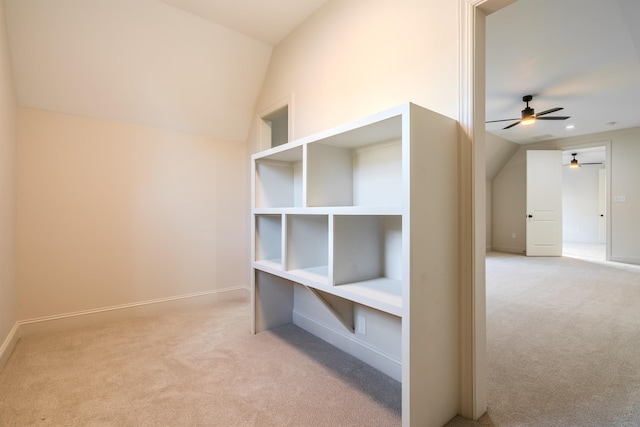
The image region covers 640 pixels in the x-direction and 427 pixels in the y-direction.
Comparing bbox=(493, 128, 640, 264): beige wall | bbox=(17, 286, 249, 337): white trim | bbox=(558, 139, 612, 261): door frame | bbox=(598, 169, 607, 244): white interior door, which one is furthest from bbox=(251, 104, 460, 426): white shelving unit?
bbox=(598, 169, 607, 244): white interior door

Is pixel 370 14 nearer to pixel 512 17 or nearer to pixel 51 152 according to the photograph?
pixel 512 17

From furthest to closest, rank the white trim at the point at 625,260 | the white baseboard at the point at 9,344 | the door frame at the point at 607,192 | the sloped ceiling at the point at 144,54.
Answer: the door frame at the point at 607,192 < the white trim at the point at 625,260 < the sloped ceiling at the point at 144,54 < the white baseboard at the point at 9,344

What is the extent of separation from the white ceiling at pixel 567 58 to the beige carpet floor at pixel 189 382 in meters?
3.03

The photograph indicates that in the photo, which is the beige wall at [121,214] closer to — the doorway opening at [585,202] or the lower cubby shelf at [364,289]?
the lower cubby shelf at [364,289]

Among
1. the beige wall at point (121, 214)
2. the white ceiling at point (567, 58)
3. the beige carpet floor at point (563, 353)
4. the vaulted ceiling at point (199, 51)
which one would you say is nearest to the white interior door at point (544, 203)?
the white ceiling at point (567, 58)

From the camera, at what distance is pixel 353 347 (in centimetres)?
208

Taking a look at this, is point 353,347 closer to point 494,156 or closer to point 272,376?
point 272,376

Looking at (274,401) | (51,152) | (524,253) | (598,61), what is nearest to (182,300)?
(51,152)

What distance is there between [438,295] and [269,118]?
2.64m

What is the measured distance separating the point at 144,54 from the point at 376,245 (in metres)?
2.58

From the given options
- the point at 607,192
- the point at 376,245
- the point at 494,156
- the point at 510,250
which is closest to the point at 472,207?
the point at 376,245

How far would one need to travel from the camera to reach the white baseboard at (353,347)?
1812 mm

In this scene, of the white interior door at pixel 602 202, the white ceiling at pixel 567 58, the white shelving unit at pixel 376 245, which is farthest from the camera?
the white interior door at pixel 602 202

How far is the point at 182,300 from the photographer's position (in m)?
3.12
